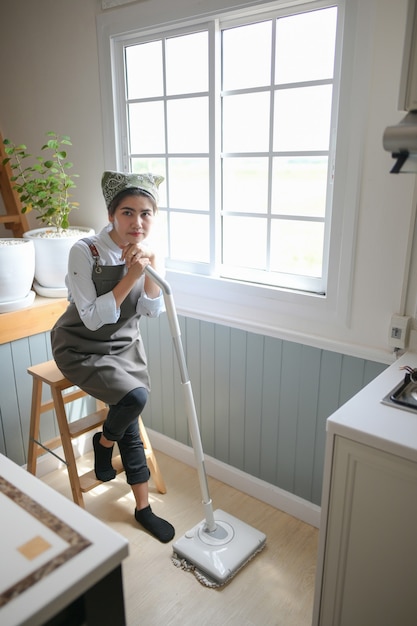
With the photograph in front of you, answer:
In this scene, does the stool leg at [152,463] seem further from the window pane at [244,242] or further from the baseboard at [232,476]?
the window pane at [244,242]

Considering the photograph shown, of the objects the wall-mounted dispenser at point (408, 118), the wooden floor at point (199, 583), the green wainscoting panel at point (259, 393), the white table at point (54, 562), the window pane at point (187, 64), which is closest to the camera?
the white table at point (54, 562)

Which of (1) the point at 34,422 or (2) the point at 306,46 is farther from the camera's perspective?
(1) the point at 34,422

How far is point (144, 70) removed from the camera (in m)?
2.29

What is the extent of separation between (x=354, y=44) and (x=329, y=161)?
377 millimetres

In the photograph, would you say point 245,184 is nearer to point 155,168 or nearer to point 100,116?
point 155,168

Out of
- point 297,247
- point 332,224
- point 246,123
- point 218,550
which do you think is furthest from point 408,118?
point 218,550

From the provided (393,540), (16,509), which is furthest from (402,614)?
(16,509)

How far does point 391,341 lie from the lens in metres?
1.70

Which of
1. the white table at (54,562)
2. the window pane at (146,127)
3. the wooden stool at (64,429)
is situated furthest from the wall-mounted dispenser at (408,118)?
the wooden stool at (64,429)

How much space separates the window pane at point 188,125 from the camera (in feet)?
7.04

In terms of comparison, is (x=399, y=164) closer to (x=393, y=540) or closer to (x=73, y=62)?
(x=393, y=540)

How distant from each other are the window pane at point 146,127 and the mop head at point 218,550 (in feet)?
5.59

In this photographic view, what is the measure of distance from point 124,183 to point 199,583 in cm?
147

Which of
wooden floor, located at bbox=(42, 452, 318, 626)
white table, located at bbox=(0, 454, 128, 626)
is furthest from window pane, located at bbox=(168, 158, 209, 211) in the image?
white table, located at bbox=(0, 454, 128, 626)
